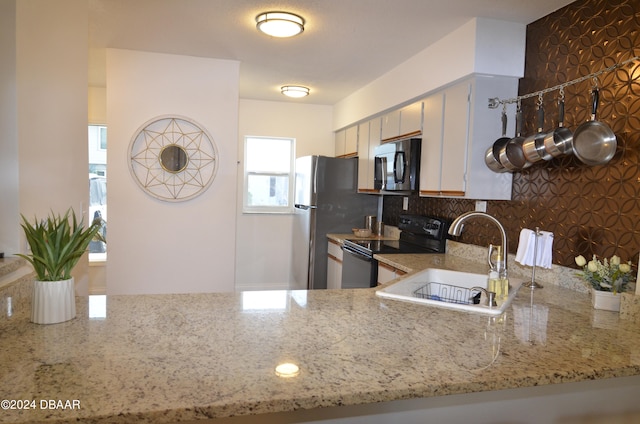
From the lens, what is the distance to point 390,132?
3834mm

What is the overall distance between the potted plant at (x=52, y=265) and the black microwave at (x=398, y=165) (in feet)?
8.24

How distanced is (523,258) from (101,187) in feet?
15.8

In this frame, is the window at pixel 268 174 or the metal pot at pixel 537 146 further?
the window at pixel 268 174

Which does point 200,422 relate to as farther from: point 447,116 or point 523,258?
point 447,116

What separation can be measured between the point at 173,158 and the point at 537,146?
2.83 m

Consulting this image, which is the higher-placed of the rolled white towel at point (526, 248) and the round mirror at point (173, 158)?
the round mirror at point (173, 158)

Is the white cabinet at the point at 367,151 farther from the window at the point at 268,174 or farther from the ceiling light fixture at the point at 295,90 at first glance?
the window at the point at 268,174

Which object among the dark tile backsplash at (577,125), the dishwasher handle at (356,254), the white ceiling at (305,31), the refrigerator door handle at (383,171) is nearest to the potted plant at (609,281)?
the dark tile backsplash at (577,125)

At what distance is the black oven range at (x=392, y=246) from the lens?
11.3 feet

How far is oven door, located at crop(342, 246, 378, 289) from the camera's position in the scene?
3.39m

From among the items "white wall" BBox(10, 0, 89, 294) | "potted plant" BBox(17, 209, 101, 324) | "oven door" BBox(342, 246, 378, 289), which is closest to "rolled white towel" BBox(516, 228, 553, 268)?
"oven door" BBox(342, 246, 378, 289)

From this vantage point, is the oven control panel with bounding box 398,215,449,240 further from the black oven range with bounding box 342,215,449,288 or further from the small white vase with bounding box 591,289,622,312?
the small white vase with bounding box 591,289,622,312

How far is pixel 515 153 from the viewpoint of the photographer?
252 centimetres

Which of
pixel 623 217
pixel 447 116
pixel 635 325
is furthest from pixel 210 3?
pixel 635 325
